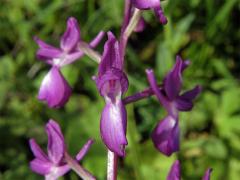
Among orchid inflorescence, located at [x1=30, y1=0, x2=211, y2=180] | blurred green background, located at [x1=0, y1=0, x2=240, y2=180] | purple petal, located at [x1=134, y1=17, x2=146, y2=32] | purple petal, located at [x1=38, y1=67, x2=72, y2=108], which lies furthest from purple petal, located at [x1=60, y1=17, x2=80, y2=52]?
blurred green background, located at [x1=0, y1=0, x2=240, y2=180]

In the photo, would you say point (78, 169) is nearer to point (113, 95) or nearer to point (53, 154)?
point (53, 154)

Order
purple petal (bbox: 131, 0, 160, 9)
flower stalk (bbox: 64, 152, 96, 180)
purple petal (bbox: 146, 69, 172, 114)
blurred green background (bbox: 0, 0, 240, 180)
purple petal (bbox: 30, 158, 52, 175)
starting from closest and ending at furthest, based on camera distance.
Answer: purple petal (bbox: 131, 0, 160, 9) → purple petal (bbox: 146, 69, 172, 114) → flower stalk (bbox: 64, 152, 96, 180) → purple petal (bbox: 30, 158, 52, 175) → blurred green background (bbox: 0, 0, 240, 180)

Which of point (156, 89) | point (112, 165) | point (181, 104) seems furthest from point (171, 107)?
point (112, 165)

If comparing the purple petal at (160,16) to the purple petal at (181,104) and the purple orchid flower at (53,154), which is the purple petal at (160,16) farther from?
the purple orchid flower at (53,154)

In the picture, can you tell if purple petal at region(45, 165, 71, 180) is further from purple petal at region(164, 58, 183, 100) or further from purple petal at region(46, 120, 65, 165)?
purple petal at region(164, 58, 183, 100)

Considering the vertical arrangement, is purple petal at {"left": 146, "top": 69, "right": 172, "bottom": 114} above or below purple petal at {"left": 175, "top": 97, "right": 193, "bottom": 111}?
above

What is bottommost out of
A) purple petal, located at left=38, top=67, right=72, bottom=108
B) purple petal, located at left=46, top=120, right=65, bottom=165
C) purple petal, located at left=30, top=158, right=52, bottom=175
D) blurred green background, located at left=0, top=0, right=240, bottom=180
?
blurred green background, located at left=0, top=0, right=240, bottom=180

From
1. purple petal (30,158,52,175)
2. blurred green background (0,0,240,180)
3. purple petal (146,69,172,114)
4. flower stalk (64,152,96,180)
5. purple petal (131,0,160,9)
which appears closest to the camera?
purple petal (131,0,160,9)
